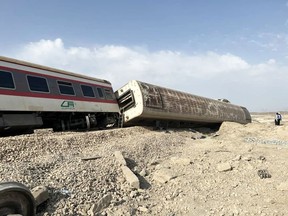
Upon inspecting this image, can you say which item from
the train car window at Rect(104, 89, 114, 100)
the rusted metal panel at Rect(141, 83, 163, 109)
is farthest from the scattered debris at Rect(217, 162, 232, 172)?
the train car window at Rect(104, 89, 114, 100)

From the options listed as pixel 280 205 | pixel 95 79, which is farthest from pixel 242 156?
pixel 95 79

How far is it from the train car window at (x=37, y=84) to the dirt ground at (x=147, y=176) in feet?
9.16

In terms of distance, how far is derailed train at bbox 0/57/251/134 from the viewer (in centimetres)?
1185

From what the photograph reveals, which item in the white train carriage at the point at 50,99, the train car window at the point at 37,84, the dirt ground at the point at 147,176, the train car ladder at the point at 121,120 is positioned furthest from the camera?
the train car ladder at the point at 121,120

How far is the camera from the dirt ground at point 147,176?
699 cm

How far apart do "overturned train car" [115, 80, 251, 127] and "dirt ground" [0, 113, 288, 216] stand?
4876 millimetres

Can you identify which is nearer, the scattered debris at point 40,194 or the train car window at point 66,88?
the scattered debris at point 40,194

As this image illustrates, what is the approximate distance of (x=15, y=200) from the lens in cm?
464

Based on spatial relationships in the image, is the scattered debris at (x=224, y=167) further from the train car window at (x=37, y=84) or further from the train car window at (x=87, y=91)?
the train car window at (x=87, y=91)

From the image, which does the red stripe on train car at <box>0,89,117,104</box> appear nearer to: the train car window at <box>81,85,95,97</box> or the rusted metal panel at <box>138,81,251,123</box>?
the train car window at <box>81,85,95,97</box>

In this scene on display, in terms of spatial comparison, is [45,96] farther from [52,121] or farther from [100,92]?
[100,92]

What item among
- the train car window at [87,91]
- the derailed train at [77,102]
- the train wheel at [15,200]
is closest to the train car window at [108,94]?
the derailed train at [77,102]

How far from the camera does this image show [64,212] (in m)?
6.14

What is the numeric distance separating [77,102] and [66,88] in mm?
955
